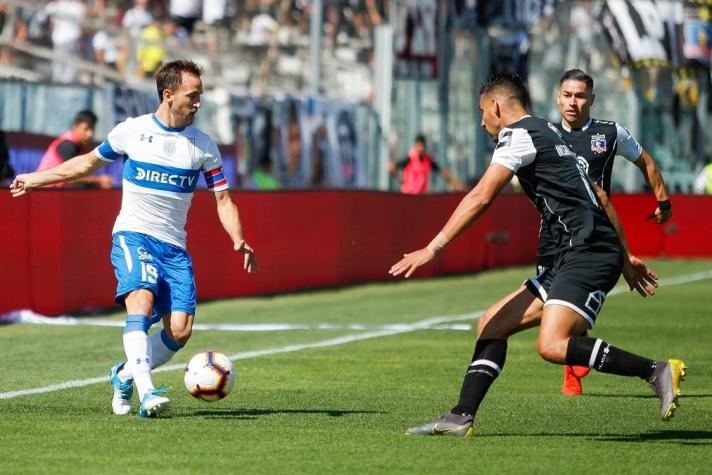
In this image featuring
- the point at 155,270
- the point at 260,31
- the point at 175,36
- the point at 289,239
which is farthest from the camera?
the point at 260,31

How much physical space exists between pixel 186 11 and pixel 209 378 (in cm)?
1872

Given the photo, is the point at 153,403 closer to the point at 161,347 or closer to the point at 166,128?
the point at 161,347

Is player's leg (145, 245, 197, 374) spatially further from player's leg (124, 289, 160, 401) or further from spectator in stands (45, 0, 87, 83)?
spectator in stands (45, 0, 87, 83)

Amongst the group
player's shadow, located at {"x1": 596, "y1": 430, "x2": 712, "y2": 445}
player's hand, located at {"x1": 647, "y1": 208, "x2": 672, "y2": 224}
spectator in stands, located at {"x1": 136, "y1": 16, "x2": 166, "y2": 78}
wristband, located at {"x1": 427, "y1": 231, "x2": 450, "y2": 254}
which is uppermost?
spectator in stands, located at {"x1": 136, "y1": 16, "x2": 166, "y2": 78}

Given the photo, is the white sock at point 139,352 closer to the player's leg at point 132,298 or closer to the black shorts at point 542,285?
the player's leg at point 132,298

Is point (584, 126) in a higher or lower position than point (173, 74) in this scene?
lower

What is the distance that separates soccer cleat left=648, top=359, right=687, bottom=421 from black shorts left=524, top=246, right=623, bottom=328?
45 centimetres

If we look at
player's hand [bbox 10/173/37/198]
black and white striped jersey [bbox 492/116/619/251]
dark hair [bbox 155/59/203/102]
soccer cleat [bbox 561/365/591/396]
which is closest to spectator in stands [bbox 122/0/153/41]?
soccer cleat [bbox 561/365/591/396]

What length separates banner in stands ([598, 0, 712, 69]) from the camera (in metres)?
34.7

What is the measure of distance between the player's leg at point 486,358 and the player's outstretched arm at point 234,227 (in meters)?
1.55

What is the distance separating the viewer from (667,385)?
9.03 m

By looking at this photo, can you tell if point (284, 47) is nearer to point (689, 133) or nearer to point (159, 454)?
point (689, 133)

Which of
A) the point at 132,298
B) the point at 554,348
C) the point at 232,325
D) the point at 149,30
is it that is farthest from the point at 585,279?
the point at 149,30

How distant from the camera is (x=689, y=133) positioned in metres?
38.8
